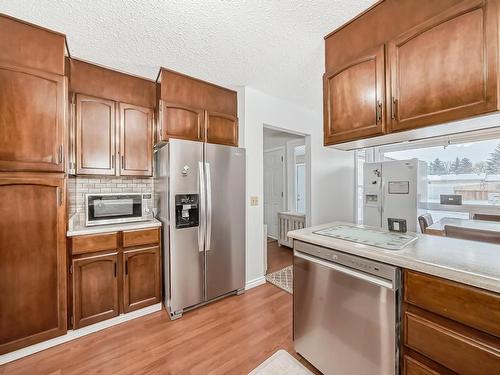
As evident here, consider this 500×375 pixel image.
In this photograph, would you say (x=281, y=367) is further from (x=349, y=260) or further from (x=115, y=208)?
(x=115, y=208)

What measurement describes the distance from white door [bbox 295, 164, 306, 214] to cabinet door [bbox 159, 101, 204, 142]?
2.86 metres

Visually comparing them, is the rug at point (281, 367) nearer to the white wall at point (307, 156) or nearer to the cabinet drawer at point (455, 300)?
the cabinet drawer at point (455, 300)

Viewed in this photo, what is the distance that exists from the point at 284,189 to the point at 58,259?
413cm

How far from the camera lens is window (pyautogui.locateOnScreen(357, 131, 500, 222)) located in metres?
2.95

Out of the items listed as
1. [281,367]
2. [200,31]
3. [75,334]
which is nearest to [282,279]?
[281,367]

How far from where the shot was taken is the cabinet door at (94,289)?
1977mm

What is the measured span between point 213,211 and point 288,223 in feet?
8.39

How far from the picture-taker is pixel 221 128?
2.81 metres

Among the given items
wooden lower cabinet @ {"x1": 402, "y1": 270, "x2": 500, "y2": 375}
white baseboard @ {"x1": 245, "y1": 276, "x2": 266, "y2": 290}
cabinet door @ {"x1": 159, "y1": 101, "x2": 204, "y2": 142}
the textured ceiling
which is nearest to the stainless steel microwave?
cabinet door @ {"x1": 159, "y1": 101, "x2": 204, "y2": 142}

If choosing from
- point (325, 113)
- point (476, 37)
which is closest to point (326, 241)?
point (325, 113)

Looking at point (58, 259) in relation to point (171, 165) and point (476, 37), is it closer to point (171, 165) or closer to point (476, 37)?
point (171, 165)

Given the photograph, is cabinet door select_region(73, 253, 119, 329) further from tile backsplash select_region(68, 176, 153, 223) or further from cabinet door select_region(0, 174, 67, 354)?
tile backsplash select_region(68, 176, 153, 223)

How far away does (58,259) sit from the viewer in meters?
1.87

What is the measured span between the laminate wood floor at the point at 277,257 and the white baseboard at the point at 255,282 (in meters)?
0.42
